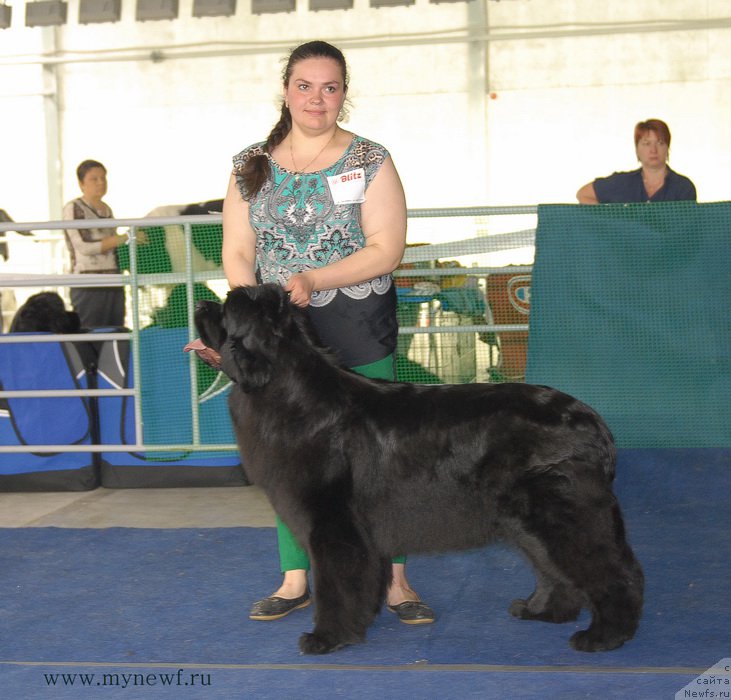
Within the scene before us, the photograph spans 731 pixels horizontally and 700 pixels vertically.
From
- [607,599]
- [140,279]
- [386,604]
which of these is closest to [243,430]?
[386,604]

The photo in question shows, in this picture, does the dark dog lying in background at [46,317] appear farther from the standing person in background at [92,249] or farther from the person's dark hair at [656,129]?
the person's dark hair at [656,129]

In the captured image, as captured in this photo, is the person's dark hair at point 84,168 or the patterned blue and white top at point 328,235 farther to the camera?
the person's dark hair at point 84,168

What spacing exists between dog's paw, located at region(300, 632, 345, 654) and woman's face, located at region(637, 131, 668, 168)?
4.05m

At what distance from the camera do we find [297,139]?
3373 mm

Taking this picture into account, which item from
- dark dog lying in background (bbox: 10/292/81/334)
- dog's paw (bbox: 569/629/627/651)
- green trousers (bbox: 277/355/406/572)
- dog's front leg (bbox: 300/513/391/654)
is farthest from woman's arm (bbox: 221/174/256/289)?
dark dog lying in background (bbox: 10/292/81/334)

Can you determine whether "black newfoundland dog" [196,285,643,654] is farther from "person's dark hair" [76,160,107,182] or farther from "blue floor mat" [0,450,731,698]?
"person's dark hair" [76,160,107,182]

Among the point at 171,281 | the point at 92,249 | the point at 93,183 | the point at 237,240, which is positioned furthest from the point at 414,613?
the point at 93,183

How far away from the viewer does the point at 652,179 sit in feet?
20.4

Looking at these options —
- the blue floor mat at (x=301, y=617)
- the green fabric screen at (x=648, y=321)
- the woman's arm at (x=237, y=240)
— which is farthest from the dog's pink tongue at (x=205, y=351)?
the green fabric screen at (x=648, y=321)

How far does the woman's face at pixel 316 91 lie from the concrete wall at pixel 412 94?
8657 millimetres

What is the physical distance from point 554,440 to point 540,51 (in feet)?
30.7

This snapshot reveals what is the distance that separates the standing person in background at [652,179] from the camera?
6.15m

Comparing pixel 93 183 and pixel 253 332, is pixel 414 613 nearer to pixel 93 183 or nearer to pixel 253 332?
Answer: pixel 253 332

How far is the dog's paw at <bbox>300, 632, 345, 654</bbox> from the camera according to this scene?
314 centimetres
